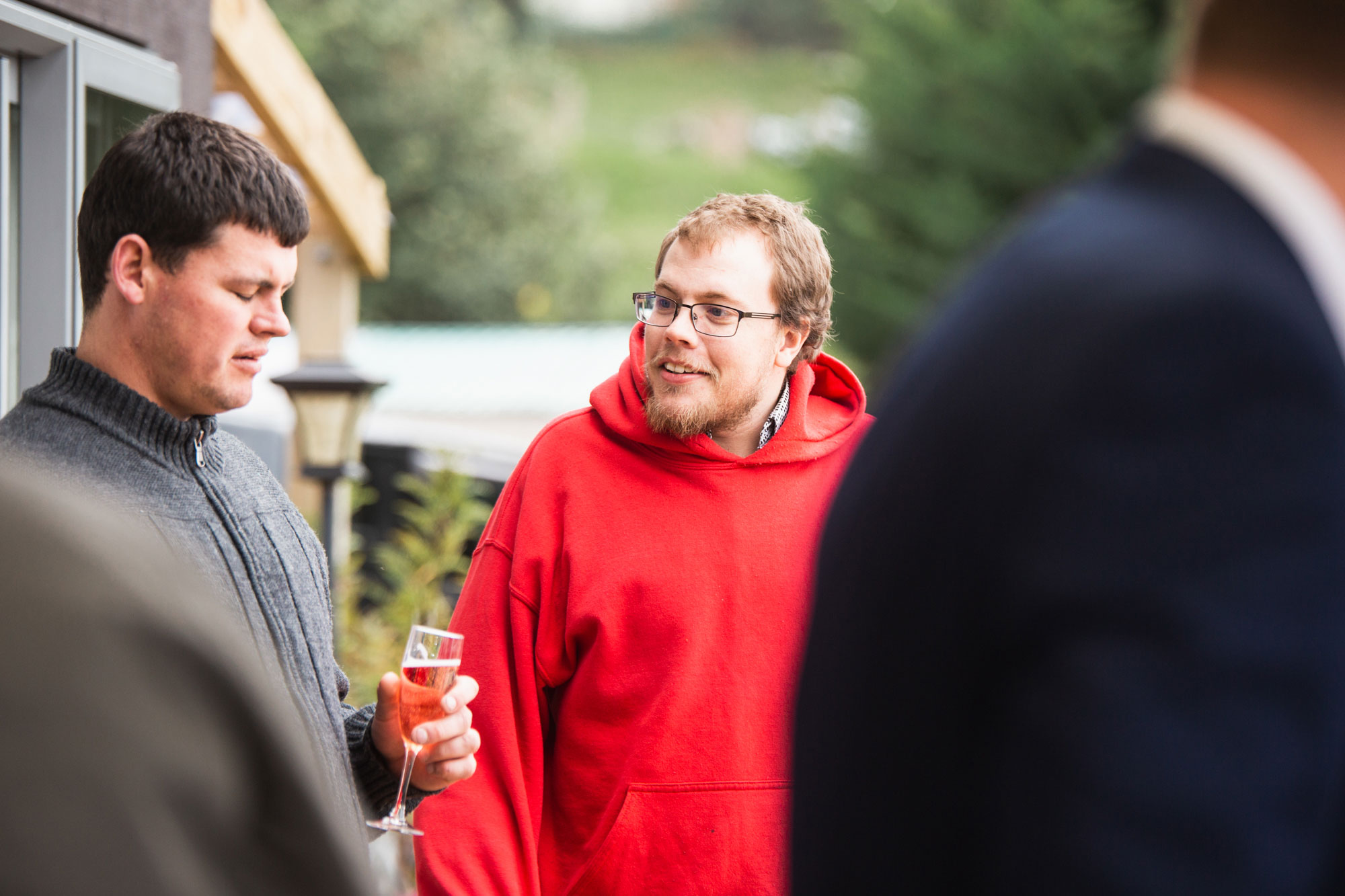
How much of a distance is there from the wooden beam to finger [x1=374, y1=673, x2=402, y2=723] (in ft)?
9.36

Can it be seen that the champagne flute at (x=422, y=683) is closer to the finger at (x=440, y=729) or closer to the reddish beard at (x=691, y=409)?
the finger at (x=440, y=729)

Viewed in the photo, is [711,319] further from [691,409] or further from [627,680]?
[627,680]

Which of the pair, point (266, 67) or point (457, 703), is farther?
point (266, 67)

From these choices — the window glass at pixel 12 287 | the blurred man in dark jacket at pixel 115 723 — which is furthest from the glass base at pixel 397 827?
the window glass at pixel 12 287

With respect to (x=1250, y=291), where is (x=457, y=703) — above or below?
below

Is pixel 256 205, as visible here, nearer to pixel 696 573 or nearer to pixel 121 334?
pixel 121 334

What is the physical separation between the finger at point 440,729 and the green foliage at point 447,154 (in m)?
25.2

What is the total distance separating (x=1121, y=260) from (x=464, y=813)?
1586 mm

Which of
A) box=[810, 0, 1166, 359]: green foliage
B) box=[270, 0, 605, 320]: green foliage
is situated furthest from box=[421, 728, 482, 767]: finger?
box=[270, 0, 605, 320]: green foliage

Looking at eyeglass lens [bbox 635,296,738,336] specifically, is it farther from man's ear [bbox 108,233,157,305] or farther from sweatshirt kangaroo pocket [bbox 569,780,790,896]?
man's ear [bbox 108,233,157,305]

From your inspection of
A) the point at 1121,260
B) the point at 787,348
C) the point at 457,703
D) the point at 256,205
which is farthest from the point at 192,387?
the point at 1121,260

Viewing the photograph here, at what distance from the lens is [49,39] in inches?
100

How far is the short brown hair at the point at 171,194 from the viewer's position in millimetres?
1626

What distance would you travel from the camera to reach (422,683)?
1.80 meters
